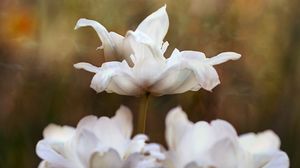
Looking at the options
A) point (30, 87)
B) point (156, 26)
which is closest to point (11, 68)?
point (30, 87)

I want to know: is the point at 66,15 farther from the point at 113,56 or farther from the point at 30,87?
→ the point at 113,56

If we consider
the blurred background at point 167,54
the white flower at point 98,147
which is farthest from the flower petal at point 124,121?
the blurred background at point 167,54

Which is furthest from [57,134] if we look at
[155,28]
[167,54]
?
[167,54]

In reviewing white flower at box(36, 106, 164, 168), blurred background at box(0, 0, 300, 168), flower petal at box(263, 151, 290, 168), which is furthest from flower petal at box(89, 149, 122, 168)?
blurred background at box(0, 0, 300, 168)

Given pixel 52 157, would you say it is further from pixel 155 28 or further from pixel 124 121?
pixel 155 28

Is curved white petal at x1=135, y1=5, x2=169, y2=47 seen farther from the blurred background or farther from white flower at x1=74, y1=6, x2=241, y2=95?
the blurred background

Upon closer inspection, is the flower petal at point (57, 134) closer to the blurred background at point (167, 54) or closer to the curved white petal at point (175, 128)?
the curved white petal at point (175, 128)
